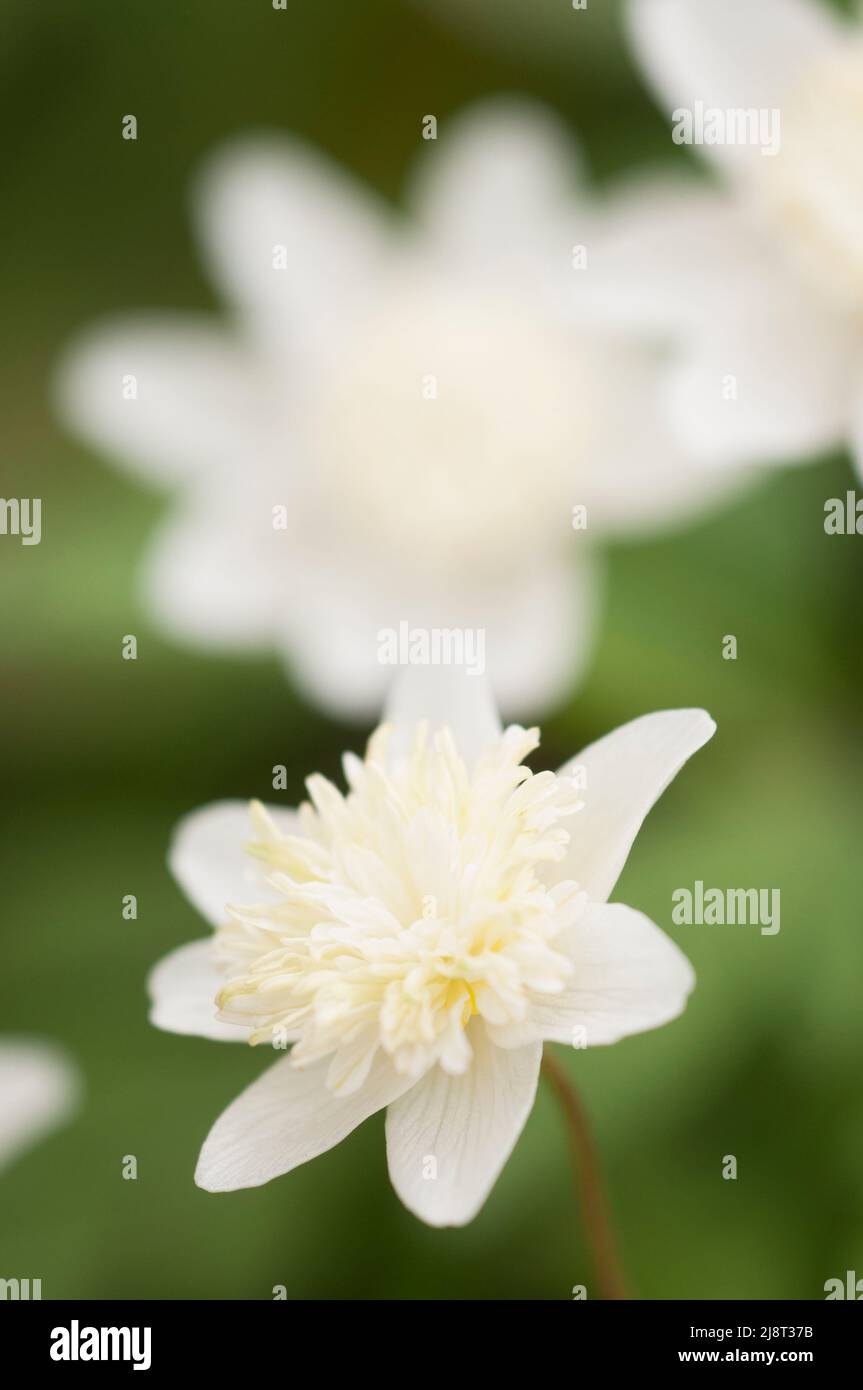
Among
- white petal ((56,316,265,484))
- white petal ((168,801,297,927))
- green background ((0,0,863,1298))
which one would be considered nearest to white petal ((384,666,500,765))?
white petal ((168,801,297,927))

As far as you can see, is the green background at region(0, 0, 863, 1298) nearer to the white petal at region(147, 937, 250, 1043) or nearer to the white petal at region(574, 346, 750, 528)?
the white petal at region(574, 346, 750, 528)

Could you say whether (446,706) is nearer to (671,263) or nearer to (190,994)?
(190,994)

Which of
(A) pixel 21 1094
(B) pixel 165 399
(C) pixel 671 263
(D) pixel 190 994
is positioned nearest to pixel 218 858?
(D) pixel 190 994

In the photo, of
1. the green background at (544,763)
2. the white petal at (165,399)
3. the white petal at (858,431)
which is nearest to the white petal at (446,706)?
the white petal at (858,431)

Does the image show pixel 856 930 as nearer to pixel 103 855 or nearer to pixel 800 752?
pixel 800 752

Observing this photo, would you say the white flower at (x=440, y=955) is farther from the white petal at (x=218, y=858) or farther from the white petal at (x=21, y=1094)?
the white petal at (x=21, y=1094)

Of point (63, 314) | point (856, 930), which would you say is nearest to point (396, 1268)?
point (856, 930)

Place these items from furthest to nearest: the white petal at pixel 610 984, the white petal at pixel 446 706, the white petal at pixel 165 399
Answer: the white petal at pixel 165 399 → the white petal at pixel 446 706 → the white petal at pixel 610 984
